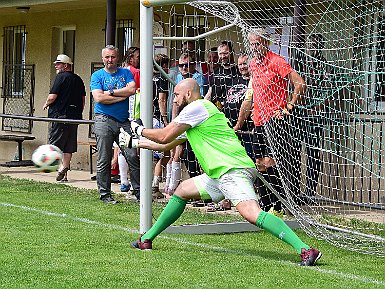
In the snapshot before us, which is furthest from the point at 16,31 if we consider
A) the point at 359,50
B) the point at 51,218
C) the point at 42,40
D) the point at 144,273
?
the point at 144,273

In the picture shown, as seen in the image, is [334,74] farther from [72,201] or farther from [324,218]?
[72,201]

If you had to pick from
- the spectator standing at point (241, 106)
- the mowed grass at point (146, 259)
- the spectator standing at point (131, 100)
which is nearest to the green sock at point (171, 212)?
the mowed grass at point (146, 259)

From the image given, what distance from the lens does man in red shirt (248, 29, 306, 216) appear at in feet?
35.3

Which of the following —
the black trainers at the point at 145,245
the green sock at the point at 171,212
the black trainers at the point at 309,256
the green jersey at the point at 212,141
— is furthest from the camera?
the black trainers at the point at 145,245

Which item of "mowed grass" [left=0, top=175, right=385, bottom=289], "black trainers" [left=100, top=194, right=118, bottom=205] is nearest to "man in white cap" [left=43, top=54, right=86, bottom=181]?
"black trainers" [left=100, top=194, right=118, bottom=205]

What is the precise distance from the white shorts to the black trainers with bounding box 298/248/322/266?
0.68 meters

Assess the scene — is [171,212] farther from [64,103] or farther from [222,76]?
[64,103]

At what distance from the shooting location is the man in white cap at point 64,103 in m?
16.2

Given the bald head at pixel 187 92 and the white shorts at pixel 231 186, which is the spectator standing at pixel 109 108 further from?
the white shorts at pixel 231 186

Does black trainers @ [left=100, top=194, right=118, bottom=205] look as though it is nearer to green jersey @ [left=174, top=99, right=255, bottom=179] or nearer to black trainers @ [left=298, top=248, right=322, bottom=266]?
green jersey @ [left=174, top=99, right=255, bottom=179]

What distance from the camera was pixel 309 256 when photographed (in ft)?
27.2

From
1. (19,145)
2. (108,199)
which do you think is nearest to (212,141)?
(108,199)

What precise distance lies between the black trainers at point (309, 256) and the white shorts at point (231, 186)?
2.22 ft

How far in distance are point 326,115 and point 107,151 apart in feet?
10.9
